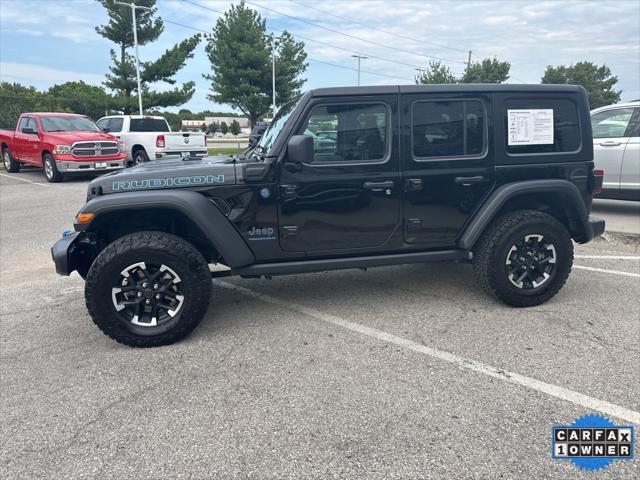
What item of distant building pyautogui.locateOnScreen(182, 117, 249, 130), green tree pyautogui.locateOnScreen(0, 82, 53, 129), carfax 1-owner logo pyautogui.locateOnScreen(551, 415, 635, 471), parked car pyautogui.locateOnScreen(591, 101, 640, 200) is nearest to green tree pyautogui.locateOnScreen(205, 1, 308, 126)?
green tree pyautogui.locateOnScreen(0, 82, 53, 129)

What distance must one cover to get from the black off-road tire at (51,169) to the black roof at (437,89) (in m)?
11.2

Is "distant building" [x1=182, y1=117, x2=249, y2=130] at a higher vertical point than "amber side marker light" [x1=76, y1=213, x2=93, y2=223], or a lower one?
higher

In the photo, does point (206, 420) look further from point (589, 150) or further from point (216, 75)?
point (216, 75)

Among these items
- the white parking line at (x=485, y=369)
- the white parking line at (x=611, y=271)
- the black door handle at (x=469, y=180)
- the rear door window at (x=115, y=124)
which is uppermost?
the rear door window at (x=115, y=124)

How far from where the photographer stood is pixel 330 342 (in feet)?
11.4

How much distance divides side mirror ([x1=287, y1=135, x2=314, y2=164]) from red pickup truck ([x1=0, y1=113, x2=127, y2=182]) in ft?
35.3

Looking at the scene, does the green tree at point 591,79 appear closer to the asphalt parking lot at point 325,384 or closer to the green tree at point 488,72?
the green tree at point 488,72

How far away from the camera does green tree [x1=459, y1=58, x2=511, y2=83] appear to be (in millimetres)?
43531

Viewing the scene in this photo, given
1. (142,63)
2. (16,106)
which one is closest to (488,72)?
(142,63)

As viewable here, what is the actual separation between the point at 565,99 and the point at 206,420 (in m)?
3.81

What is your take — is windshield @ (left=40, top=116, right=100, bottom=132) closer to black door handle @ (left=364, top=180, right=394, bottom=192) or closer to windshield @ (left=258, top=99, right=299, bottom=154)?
windshield @ (left=258, top=99, right=299, bottom=154)

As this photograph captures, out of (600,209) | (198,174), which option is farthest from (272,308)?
(600,209)

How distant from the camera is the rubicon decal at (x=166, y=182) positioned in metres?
3.41

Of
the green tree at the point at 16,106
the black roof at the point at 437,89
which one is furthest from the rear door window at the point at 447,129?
the green tree at the point at 16,106
